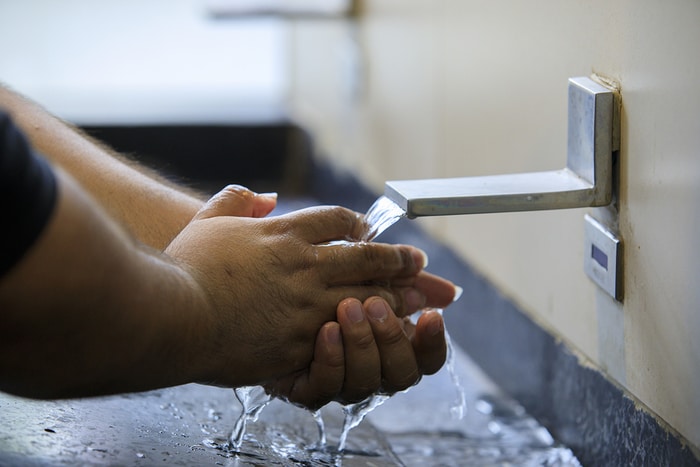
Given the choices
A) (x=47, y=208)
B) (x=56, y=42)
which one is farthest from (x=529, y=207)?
(x=56, y=42)

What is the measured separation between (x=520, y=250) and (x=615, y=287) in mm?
318

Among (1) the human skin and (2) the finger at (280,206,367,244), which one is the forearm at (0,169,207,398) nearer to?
(1) the human skin

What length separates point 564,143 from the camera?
112 cm

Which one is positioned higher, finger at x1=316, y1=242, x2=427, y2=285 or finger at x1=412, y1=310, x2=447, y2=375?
finger at x1=316, y1=242, x2=427, y2=285

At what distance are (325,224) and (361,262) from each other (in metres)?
0.06

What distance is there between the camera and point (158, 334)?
2.64ft

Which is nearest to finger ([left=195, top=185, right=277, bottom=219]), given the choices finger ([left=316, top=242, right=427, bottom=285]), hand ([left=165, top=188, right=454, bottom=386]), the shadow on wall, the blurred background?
hand ([left=165, top=188, right=454, bottom=386])

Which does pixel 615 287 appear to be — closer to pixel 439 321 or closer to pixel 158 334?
pixel 439 321

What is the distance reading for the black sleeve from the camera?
0.64m

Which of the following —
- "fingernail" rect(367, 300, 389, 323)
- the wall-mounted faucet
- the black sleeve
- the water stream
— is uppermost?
the black sleeve

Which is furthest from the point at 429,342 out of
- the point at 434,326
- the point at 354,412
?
the point at 354,412

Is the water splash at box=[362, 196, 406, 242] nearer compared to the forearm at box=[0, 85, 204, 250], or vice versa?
the water splash at box=[362, 196, 406, 242]

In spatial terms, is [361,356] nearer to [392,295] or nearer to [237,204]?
[392,295]

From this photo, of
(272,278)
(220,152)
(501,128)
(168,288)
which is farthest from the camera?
(220,152)
